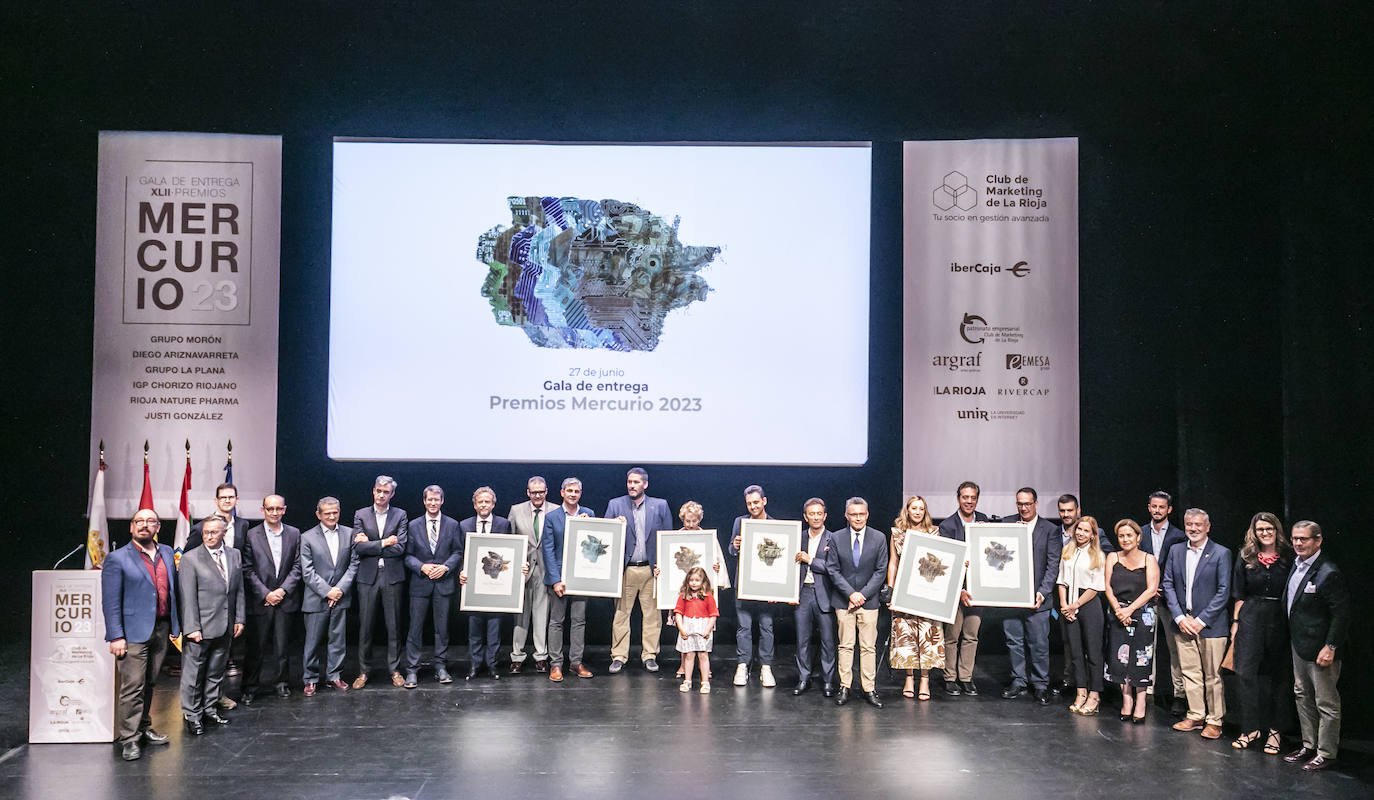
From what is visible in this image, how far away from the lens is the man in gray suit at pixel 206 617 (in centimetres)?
588

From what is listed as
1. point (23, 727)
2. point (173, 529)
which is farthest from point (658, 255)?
point (23, 727)

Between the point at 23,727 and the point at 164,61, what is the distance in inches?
210

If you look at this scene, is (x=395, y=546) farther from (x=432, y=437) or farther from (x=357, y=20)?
(x=357, y=20)

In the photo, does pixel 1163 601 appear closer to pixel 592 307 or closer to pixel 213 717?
pixel 592 307

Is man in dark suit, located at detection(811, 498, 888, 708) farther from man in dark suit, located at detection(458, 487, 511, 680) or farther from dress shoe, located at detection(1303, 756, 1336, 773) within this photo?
dress shoe, located at detection(1303, 756, 1336, 773)

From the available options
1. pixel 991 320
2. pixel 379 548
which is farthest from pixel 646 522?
pixel 991 320

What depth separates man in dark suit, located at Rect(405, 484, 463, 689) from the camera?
707 cm

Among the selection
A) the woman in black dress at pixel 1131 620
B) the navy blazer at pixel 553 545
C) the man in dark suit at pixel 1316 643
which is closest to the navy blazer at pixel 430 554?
the navy blazer at pixel 553 545

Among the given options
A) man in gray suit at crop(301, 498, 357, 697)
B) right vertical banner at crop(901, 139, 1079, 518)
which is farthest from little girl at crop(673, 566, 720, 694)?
man in gray suit at crop(301, 498, 357, 697)

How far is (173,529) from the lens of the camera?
8305 millimetres

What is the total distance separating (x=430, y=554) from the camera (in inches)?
281

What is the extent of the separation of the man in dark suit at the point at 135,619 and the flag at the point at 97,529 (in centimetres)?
211

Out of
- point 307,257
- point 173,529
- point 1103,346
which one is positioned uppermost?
point 307,257

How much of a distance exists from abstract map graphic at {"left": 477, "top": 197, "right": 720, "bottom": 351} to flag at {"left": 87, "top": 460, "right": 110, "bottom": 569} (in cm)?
340
